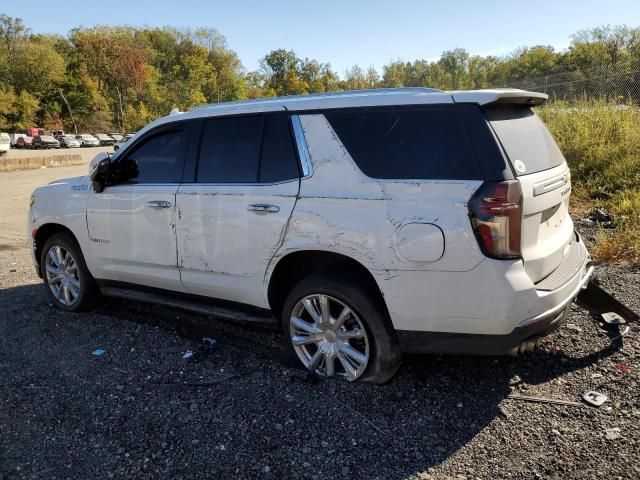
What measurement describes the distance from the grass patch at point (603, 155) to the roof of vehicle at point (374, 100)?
13.6 feet

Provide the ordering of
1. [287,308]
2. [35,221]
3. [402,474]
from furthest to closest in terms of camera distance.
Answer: [35,221], [287,308], [402,474]

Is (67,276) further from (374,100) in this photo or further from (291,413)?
(374,100)

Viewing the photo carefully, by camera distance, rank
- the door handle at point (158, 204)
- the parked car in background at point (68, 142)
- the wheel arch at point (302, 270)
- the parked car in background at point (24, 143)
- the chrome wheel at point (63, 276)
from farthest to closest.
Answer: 1. the parked car in background at point (68, 142)
2. the parked car in background at point (24, 143)
3. the chrome wheel at point (63, 276)
4. the door handle at point (158, 204)
5. the wheel arch at point (302, 270)

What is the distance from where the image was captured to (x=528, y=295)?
275 centimetres

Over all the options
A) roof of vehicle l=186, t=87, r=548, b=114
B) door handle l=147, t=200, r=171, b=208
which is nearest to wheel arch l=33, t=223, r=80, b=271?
door handle l=147, t=200, r=171, b=208

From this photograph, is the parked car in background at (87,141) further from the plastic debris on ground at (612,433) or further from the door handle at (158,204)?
the plastic debris on ground at (612,433)

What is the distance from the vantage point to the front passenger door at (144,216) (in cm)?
404

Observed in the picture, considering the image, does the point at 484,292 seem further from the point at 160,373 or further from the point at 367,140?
the point at 160,373

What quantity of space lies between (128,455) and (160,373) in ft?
3.09

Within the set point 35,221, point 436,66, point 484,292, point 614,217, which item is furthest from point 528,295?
point 436,66

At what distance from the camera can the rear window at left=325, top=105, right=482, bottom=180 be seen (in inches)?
112

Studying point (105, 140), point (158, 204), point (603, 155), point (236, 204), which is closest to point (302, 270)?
point (236, 204)

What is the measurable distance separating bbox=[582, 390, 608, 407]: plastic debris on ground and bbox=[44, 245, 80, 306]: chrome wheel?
4.33 meters

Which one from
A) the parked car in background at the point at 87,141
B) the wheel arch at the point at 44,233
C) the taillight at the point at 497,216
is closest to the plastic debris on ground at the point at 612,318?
the taillight at the point at 497,216
